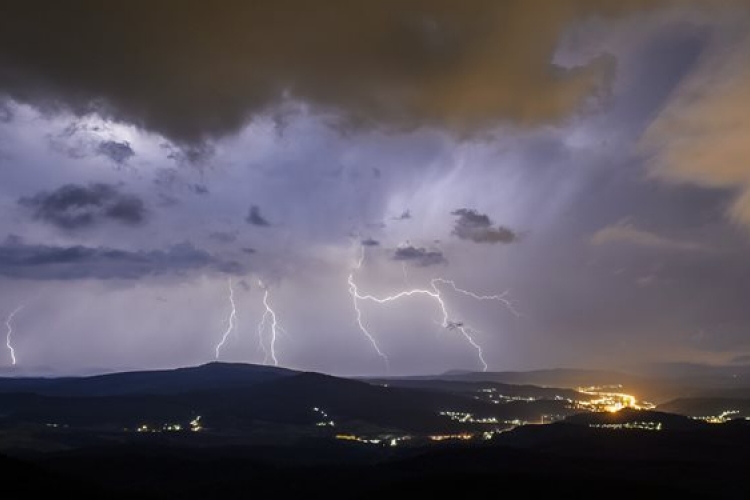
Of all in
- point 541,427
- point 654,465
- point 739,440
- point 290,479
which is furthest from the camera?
point 541,427

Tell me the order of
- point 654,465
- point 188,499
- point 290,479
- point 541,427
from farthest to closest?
point 541,427 → point 654,465 → point 290,479 → point 188,499

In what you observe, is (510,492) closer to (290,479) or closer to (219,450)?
(290,479)

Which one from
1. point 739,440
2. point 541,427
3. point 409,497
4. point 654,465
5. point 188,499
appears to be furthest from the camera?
point 541,427

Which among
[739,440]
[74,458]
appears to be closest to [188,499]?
[74,458]

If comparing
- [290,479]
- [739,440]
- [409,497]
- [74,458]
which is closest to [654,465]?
[739,440]

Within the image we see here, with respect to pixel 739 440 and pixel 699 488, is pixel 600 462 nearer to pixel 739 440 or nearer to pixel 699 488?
pixel 699 488

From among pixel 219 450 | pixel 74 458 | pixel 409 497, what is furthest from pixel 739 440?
pixel 74 458

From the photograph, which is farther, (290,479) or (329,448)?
(329,448)

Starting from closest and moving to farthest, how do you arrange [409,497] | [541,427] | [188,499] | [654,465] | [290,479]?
1. [409,497]
2. [188,499]
3. [290,479]
4. [654,465]
5. [541,427]

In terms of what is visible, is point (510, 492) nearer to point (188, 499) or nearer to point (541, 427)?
point (188, 499)
